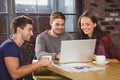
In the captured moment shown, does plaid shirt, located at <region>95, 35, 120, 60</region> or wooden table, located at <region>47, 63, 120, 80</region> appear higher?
plaid shirt, located at <region>95, 35, 120, 60</region>

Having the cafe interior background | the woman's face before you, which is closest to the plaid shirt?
the woman's face

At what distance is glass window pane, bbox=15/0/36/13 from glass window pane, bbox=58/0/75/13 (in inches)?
16.0

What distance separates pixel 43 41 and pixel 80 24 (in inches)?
18.7

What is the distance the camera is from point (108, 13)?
387 cm

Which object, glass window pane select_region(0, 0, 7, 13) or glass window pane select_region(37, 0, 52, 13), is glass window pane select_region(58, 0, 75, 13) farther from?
glass window pane select_region(0, 0, 7, 13)

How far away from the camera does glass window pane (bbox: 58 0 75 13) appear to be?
3.81 meters

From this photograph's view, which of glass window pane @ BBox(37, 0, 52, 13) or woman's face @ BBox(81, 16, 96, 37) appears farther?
glass window pane @ BBox(37, 0, 52, 13)

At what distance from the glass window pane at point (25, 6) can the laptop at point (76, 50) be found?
1566mm

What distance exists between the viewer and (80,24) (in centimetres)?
289

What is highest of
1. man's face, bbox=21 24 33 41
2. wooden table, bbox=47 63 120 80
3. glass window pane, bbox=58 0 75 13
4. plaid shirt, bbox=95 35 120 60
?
glass window pane, bbox=58 0 75 13

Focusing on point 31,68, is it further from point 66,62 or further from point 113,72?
point 113,72

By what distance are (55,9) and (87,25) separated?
110cm

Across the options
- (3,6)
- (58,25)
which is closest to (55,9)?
(3,6)

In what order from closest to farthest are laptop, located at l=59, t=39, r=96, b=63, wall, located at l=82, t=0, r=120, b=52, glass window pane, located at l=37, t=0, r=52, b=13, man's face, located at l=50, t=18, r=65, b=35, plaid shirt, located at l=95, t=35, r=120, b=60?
laptop, located at l=59, t=39, r=96, b=63, plaid shirt, located at l=95, t=35, r=120, b=60, man's face, located at l=50, t=18, r=65, b=35, glass window pane, located at l=37, t=0, r=52, b=13, wall, located at l=82, t=0, r=120, b=52
